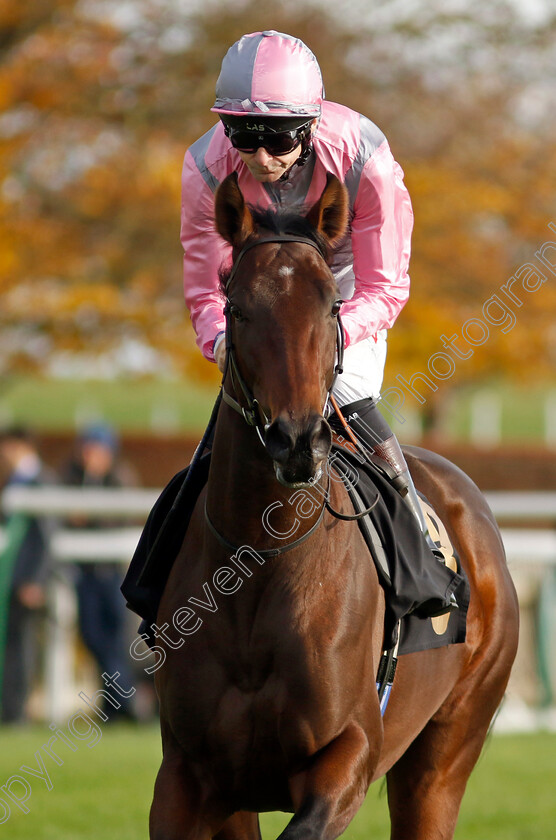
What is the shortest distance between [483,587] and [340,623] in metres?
1.35

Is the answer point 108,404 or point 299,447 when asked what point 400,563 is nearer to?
point 299,447

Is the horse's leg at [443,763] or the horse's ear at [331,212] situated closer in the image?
the horse's ear at [331,212]

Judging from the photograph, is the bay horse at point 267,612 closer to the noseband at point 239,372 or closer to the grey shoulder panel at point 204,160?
the noseband at point 239,372

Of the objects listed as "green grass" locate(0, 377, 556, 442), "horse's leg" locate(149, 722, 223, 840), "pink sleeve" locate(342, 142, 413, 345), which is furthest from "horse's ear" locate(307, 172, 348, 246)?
"green grass" locate(0, 377, 556, 442)

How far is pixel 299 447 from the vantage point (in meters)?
2.90

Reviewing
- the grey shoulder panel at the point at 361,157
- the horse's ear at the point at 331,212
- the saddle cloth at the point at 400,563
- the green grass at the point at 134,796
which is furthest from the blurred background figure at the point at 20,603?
the horse's ear at the point at 331,212

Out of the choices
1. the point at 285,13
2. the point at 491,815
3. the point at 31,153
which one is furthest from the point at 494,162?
the point at 491,815

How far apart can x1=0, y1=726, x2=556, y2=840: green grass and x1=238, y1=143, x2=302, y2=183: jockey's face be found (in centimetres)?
330

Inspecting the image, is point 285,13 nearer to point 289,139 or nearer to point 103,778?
point 103,778

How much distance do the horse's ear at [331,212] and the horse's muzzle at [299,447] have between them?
2.28 ft

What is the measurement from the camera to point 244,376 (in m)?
3.22

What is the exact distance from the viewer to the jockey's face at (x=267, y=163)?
3.55 m

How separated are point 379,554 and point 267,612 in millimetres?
486

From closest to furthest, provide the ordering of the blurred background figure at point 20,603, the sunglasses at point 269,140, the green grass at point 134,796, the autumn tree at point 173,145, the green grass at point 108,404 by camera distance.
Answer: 1. the sunglasses at point 269,140
2. the green grass at point 134,796
3. the blurred background figure at point 20,603
4. the autumn tree at point 173,145
5. the green grass at point 108,404
